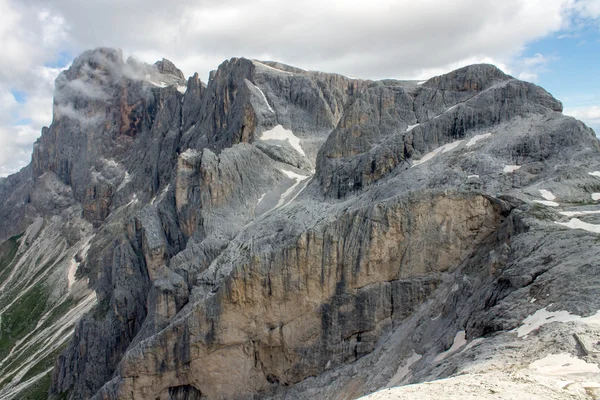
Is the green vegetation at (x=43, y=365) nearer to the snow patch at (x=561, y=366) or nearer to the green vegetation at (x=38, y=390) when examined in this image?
the green vegetation at (x=38, y=390)

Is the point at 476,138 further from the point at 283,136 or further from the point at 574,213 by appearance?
the point at 283,136

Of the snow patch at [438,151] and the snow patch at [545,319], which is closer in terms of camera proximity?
the snow patch at [545,319]

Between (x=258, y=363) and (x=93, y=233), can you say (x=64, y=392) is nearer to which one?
(x=258, y=363)

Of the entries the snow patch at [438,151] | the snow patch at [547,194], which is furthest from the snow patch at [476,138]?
the snow patch at [547,194]

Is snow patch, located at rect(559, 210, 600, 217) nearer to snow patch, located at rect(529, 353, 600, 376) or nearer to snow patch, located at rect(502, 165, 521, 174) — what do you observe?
snow patch, located at rect(502, 165, 521, 174)

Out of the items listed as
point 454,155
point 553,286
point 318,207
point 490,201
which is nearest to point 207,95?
point 318,207

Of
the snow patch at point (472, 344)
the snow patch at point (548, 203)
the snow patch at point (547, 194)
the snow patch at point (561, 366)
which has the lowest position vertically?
the snow patch at point (472, 344)
